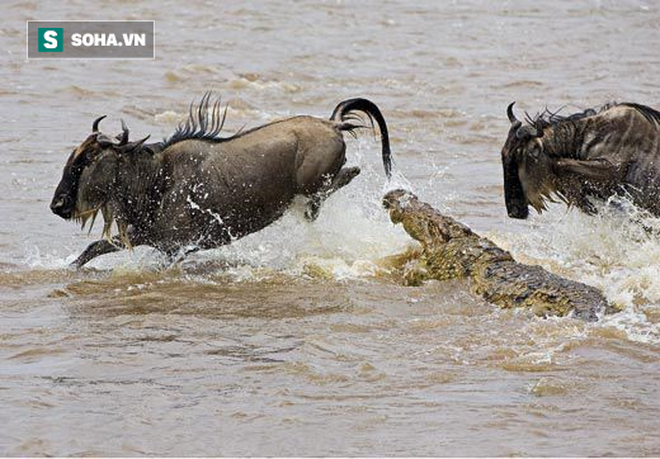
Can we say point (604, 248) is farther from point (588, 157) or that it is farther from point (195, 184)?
point (195, 184)

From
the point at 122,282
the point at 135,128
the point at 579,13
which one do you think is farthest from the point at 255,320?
the point at 579,13

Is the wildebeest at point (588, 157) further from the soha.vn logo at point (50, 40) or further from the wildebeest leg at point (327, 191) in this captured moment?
the soha.vn logo at point (50, 40)

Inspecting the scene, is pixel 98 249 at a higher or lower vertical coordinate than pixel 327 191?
lower

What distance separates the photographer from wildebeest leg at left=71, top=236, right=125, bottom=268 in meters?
10.6

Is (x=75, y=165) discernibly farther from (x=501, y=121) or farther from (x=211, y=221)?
(x=501, y=121)

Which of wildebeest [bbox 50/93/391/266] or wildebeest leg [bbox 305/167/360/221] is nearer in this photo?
wildebeest [bbox 50/93/391/266]

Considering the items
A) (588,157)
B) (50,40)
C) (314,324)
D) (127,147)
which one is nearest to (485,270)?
(314,324)

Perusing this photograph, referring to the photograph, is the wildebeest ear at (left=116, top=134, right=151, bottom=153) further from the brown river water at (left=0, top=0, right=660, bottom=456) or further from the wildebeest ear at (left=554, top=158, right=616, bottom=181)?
the wildebeest ear at (left=554, top=158, right=616, bottom=181)

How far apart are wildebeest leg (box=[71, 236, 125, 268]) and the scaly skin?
80.8 inches

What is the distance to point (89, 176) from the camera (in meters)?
10.4

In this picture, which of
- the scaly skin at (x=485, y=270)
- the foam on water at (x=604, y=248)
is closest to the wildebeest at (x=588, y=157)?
the foam on water at (x=604, y=248)

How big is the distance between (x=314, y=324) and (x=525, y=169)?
2.84 metres

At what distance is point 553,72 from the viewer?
2266 centimetres

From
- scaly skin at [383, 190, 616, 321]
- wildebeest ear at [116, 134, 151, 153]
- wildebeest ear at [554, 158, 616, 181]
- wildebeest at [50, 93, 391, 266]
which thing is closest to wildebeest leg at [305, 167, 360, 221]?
wildebeest at [50, 93, 391, 266]
